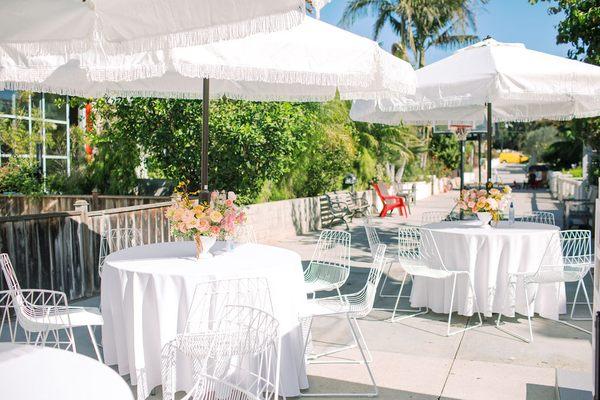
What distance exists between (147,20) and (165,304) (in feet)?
6.83

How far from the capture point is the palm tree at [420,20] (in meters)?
34.3

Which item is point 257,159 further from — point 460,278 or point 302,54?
point 302,54

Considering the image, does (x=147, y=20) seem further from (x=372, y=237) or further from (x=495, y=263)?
(x=372, y=237)

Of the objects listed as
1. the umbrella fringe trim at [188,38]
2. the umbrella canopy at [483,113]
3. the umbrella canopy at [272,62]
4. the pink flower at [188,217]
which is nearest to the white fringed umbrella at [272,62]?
the umbrella canopy at [272,62]

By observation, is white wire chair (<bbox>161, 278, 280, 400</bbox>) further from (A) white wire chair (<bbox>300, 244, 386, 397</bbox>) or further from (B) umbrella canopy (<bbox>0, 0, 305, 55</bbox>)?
(B) umbrella canopy (<bbox>0, 0, 305, 55</bbox>)

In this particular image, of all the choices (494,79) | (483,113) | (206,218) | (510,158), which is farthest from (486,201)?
(510,158)

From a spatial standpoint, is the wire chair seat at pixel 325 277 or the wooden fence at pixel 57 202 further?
the wooden fence at pixel 57 202

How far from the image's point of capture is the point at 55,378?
2.34 meters

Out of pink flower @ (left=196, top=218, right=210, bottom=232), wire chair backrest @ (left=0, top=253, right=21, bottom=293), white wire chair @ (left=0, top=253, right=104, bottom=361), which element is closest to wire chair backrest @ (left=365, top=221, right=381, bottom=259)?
pink flower @ (left=196, top=218, right=210, bottom=232)

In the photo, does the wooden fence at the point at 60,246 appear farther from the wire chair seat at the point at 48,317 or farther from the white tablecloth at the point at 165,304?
the white tablecloth at the point at 165,304

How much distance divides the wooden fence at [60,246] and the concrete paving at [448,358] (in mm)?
479

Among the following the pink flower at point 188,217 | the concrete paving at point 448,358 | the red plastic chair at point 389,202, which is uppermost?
the pink flower at point 188,217

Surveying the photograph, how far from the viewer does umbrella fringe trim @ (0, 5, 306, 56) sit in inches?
122

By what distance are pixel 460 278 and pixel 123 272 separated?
399cm
